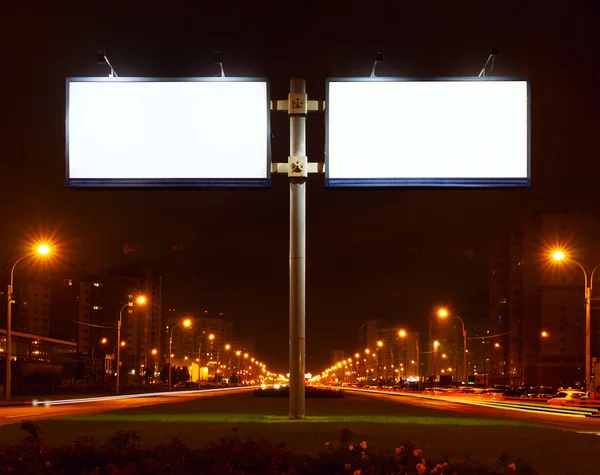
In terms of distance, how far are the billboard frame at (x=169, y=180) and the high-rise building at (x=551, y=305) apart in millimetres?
148958

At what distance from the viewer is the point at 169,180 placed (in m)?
23.0

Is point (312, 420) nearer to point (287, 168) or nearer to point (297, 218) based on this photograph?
point (297, 218)

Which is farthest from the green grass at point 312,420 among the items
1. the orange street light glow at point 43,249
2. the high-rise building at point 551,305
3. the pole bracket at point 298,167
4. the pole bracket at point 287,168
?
the high-rise building at point 551,305

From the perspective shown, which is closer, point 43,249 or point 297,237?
point 297,237

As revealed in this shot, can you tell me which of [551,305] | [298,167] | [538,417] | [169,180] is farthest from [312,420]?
[551,305]

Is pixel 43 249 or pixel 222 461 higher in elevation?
pixel 43 249

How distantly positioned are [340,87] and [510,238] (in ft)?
583

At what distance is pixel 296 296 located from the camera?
2269 cm

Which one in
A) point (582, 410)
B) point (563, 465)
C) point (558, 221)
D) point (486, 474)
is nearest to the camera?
point (486, 474)

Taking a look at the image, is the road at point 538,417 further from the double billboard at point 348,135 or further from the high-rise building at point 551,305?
the high-rise building at point 551,305

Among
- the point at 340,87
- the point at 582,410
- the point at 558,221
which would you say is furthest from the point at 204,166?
the point at 558,221

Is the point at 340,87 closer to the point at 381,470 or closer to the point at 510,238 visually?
the point at 381,470

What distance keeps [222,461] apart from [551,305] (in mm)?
171892

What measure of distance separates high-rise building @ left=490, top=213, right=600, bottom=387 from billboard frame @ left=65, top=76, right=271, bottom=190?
149 meters
